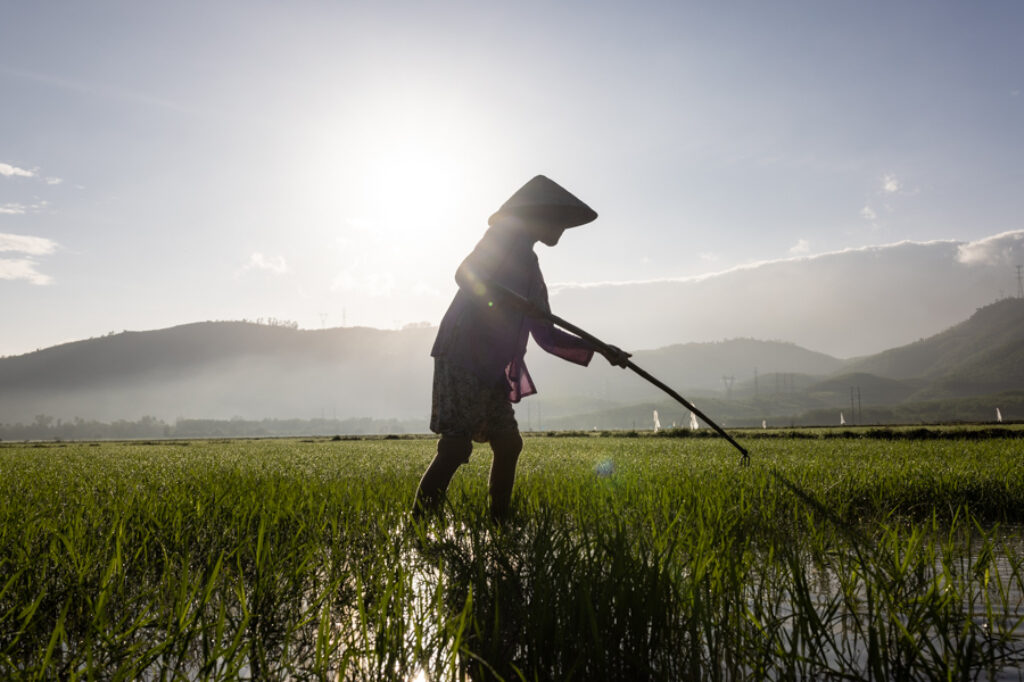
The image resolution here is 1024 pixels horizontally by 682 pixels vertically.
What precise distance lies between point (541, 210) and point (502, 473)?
173 centimetres

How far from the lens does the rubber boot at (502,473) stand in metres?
3.78

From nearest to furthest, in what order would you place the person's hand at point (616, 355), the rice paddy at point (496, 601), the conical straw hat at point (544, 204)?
the rice paddy at point (496, 601)
the person's hand at point (616, 355)
the conical straw hat at point (544, 204)

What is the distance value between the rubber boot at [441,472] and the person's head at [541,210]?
57.0 inches

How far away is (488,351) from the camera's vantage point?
3793 mm

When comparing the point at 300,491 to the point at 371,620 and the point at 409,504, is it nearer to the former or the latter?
the point at 409,504

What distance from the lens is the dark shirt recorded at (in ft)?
12.1

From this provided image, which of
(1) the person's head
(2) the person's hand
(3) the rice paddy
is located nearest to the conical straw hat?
(1) the person's head

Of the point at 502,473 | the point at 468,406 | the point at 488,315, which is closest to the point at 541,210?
the point at 488,315

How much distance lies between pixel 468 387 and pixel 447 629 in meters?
2.12

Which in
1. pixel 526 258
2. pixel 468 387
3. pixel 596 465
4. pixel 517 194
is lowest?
pixel 596 465

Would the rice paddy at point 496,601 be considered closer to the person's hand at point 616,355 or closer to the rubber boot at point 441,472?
the rubber boot at point 441,472

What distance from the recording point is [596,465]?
7.96m

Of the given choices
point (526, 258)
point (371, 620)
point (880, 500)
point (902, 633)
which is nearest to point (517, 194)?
point (526, 258)

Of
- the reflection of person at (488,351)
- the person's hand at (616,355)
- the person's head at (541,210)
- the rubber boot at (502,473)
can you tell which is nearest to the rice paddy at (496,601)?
the rubber boot at (502,473)
